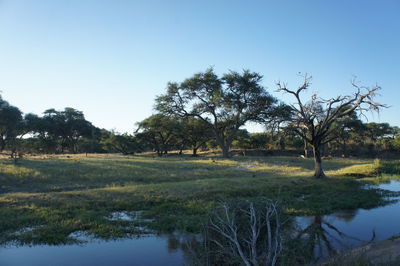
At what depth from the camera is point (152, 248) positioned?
7410mm

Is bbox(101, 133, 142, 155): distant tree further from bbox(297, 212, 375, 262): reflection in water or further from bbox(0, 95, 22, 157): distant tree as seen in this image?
bbox(297, 212, 375, 262): reflection in water

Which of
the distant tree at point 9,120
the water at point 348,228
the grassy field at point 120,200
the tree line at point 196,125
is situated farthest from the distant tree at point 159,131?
the water at point 348,228

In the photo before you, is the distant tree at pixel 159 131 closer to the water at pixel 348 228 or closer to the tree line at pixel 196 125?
the tree line at pixel 196 125

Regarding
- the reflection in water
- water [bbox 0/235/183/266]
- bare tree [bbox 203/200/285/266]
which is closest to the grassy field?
water [bbox 0/235/183/266]

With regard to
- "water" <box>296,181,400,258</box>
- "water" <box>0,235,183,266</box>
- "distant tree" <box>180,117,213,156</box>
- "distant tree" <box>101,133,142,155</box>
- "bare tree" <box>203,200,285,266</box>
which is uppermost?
"distant tree" <box>180,117,213,156</box>

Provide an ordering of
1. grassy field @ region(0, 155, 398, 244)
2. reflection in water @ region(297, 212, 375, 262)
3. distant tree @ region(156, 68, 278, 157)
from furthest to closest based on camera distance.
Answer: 1. distant tree @ region(156, 68, 278, 157)
2. grassy field @ region(0, 155, 398, 244)
3. reflection in water @ region(297, 212, 375, 262)

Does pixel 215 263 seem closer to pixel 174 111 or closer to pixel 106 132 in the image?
pixel 174 111

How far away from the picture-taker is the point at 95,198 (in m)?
11.9

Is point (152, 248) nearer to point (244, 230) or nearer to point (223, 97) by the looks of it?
point (244, 230)

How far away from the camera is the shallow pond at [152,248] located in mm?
6695

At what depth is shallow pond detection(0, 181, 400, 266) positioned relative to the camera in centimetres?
670

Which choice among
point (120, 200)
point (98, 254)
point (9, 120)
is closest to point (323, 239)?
point (98, 254)

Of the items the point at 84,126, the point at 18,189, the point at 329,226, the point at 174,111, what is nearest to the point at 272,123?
the point at 329,226

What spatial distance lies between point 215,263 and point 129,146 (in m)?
54.0
